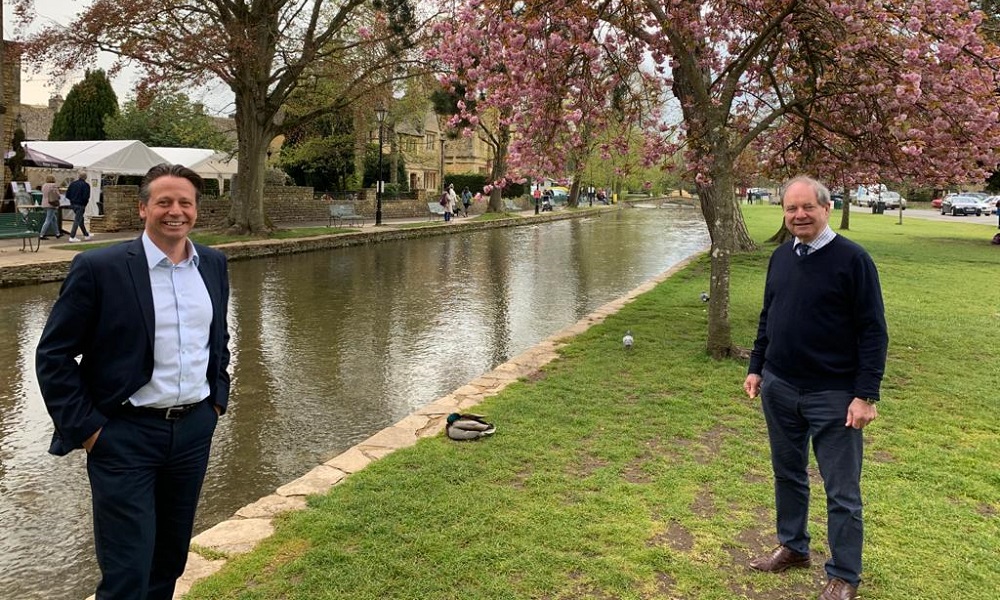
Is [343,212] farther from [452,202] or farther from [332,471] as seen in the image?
[332,471]

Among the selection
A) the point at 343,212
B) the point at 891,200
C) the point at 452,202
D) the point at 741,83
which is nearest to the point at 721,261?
the point at 741,83

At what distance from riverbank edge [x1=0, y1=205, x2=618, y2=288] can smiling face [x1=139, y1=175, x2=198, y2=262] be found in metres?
6.75

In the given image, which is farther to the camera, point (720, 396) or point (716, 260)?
point (716, 260)

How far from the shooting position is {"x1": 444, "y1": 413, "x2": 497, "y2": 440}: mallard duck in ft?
16.8

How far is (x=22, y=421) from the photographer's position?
5906 millimetres

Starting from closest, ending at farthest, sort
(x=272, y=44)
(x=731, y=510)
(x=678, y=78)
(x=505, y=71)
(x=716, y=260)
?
(x=731, y=510) → (x=716, y=260) → (x=505, y=71) → (x=678, y=78) → (x=272, y=44)

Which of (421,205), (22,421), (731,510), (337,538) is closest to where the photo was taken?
(337,538)

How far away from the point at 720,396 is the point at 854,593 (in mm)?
3360

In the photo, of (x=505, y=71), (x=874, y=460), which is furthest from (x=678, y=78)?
(x=874, y=460)

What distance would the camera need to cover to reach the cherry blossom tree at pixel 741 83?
704 centimetres

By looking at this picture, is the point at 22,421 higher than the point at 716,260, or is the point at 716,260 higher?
the point at 716,260

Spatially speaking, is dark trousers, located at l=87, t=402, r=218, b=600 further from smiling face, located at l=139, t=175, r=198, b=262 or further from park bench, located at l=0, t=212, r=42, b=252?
park bench, located at l=0, t=212, r=42, b=252

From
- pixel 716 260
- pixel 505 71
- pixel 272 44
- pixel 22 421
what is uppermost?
pixel 272 44

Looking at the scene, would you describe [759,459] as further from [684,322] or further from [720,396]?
[684,322]
